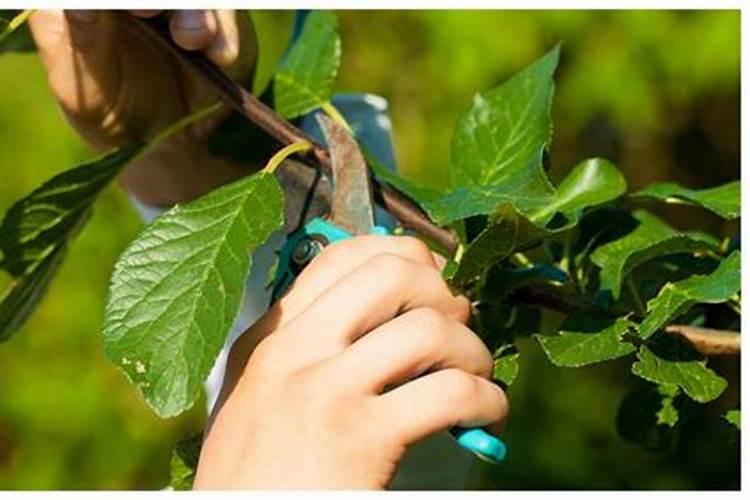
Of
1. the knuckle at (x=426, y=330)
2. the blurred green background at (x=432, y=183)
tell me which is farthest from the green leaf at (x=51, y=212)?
the blurred green background at (x=432, y=183)

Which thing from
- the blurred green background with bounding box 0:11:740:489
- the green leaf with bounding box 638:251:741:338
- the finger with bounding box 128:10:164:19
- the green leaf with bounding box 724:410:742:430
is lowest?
the blurred green background with bounding box 0:11:740:489

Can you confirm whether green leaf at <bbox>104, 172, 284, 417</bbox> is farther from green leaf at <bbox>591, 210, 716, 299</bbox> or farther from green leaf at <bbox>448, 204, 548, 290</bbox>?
green leaf at <bbox>591, 210, 716, 299</bbox>

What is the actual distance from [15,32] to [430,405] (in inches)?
19.9

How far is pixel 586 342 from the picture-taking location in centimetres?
81

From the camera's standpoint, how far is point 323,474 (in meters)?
0.78

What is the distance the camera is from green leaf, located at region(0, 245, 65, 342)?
94 centimetres

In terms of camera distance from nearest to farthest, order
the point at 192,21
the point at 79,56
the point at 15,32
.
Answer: the point at 192,21
the point at 15,32
the point at 79,56

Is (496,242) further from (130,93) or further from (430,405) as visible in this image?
(130,93)

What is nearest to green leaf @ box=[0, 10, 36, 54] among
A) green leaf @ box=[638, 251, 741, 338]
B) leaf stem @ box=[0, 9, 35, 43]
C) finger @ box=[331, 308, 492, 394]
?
leaf stem @ box=[0, 9, 35, 43]

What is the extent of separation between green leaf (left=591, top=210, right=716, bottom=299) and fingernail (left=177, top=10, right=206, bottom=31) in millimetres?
302

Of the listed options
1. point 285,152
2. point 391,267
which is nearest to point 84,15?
point 285,152
